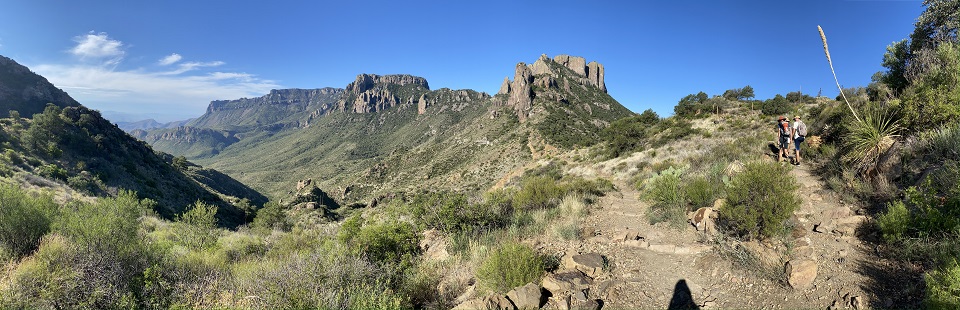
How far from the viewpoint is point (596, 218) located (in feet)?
27.8

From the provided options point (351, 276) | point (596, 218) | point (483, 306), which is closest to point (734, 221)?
point (596, 218)

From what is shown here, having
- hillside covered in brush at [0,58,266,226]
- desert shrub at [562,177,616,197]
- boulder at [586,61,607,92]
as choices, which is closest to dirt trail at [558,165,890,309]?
desert shrub at [562,177,616,197]

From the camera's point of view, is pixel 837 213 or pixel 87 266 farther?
pixel 837 213

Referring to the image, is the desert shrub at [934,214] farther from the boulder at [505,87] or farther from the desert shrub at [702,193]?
the boulder at [505,87]

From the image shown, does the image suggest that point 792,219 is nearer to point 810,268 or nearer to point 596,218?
point 810,268

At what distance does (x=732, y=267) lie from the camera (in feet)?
15.9

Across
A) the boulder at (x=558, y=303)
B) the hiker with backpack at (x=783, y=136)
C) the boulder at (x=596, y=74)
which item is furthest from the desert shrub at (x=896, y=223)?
the boulder at (x=596, y=74)

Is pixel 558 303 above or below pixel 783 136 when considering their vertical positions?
below

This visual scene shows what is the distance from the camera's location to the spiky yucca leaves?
23.3 feet

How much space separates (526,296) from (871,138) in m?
9.04

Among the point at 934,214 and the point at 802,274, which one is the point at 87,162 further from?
the point at 934,214

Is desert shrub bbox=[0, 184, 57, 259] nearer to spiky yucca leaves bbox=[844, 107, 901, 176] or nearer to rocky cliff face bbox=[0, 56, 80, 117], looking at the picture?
spiky yucca leaves bbox=[844, 107, 901, 176]

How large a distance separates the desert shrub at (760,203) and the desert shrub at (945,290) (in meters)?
2.25

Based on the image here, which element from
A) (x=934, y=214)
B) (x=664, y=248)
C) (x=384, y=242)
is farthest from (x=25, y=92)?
(x=934, y=214)
